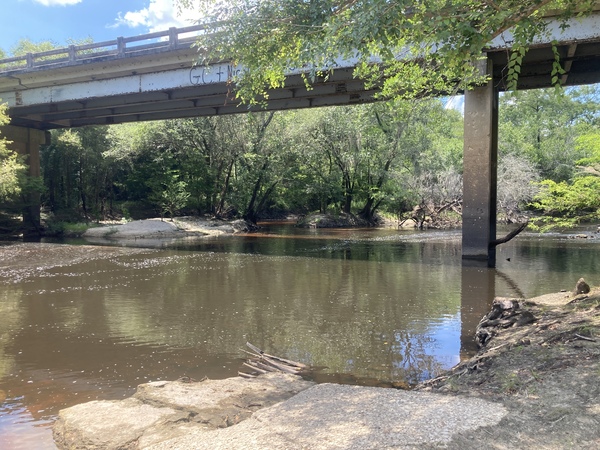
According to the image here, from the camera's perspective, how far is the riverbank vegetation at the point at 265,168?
104 feet

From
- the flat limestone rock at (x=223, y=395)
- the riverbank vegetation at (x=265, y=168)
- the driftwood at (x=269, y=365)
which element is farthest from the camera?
the riverbank vegetation at (x=265, y=168)

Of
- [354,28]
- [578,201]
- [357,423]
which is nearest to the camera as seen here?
[357,423]

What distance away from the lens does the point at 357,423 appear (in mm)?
3400

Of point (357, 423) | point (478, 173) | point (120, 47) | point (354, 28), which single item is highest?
point (120, 47)

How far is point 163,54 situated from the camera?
1961 cm

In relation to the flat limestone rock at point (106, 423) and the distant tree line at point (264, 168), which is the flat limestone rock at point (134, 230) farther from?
the flat limestone rock at point (106, 423)

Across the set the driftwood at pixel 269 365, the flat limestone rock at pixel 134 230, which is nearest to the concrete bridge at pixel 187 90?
the flat limestone rock at pixel 134 230

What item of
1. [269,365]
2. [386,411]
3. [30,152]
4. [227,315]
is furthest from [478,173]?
[30,152]

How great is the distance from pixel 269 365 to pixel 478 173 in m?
11.7

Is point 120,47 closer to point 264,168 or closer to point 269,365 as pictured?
point 264,168

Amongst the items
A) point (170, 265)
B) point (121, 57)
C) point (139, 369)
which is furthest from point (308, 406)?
point (121, 57)

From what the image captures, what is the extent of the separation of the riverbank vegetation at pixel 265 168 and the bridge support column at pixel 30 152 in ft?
5.11

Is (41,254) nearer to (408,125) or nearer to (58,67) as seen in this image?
(58,67)

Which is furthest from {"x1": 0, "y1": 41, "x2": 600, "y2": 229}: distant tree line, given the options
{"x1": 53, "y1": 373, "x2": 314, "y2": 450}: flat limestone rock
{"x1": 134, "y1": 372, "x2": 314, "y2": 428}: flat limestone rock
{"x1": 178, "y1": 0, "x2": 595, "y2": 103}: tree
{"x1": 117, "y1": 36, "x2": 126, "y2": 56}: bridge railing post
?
{"x1": 53, "y1": 373, "x2": 314, "y2": 450}: flat limestone rock
